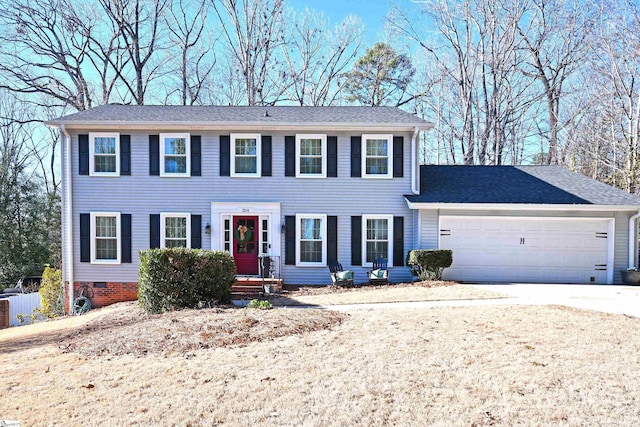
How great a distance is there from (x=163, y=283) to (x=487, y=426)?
6716 mm

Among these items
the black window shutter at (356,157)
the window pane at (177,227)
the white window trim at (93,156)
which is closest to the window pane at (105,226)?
the white window trim at (93,156)

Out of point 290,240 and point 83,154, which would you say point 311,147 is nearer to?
point 290,240

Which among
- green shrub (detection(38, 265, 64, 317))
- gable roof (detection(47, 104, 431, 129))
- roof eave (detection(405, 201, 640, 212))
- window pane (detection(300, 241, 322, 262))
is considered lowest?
green shrub (detection(38, 265, 64, 317))

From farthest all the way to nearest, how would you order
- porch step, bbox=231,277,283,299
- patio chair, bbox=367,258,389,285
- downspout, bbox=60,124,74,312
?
downspout, bbox=60,124,74,312, patio chair, bbox=367,258,389,285, porch step, bbox=231,277,283,299

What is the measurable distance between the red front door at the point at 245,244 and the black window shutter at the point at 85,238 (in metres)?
4.63

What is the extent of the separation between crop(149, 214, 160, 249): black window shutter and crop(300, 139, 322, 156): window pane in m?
5.20

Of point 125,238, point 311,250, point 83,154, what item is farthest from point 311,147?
point 83,154

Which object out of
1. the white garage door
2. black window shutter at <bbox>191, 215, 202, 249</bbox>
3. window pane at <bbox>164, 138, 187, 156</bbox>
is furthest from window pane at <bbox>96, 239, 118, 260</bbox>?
the white garage door

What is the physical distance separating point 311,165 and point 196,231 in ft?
14.1

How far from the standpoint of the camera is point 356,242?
12.7 meters

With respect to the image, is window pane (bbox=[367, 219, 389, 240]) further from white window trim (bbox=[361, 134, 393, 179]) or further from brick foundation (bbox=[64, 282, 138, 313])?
brick foundation (bbox=[64, 282, 138, 313])

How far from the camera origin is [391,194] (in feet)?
41.9

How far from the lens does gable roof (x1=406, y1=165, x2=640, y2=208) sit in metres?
12.5

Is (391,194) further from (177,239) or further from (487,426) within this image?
(487,426)
